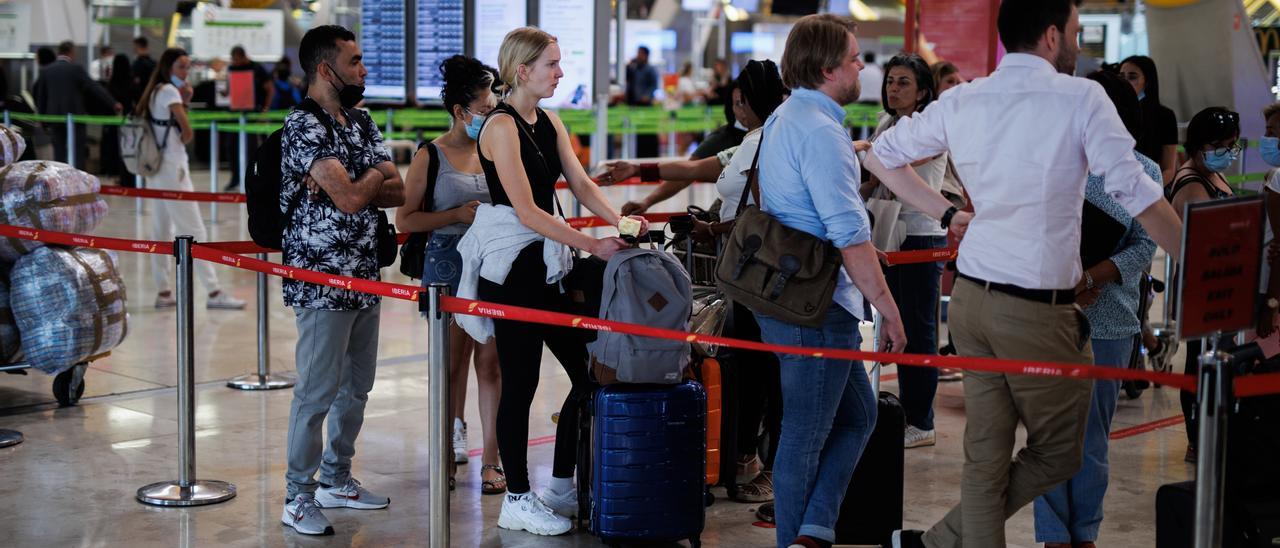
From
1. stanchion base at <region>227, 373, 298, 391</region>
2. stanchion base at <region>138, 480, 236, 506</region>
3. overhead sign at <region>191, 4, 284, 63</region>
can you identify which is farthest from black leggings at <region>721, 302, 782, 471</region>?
overhead sign at <region>191, 4, 284, 63</region>

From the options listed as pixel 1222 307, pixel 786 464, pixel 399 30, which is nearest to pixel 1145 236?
pixel 1222 307

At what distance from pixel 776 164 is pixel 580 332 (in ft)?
3.79

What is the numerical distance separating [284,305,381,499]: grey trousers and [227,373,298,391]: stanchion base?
2099mm

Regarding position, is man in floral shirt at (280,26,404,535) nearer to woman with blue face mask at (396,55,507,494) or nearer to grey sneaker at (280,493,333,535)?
grey sneaker at (280,493,333,535)

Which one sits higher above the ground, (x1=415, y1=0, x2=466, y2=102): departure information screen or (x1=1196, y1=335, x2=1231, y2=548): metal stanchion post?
(x1=415, y1=0, x2=466, y2=102): departure information screen

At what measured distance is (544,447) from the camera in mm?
5789

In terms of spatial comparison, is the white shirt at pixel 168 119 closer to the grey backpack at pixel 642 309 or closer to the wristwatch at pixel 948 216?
the grey backpack at pixel 642 309

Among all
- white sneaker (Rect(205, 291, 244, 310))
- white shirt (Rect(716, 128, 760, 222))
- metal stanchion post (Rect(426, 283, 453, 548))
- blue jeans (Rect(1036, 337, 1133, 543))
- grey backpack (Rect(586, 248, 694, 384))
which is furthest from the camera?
white sneaker (Rect(205, 291, 244, 310))

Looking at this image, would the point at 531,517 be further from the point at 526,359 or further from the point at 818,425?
the point at 818,425

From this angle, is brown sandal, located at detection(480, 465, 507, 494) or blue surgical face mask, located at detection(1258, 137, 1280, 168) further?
blue surgical face mask, located at detection(1258, 137, 1280, 168)

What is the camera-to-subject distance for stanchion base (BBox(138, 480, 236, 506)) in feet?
16.1

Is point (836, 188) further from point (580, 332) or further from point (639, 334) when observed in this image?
point (580, 332)

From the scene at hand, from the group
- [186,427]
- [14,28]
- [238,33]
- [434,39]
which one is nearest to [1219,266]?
[186,427]

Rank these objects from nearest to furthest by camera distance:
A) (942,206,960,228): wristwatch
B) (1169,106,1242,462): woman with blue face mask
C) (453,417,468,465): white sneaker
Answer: (942,206,960,228): wristwatch, (453,417,468,465): white sneaker, (1169,106,1242,462): woman with blue face mask
